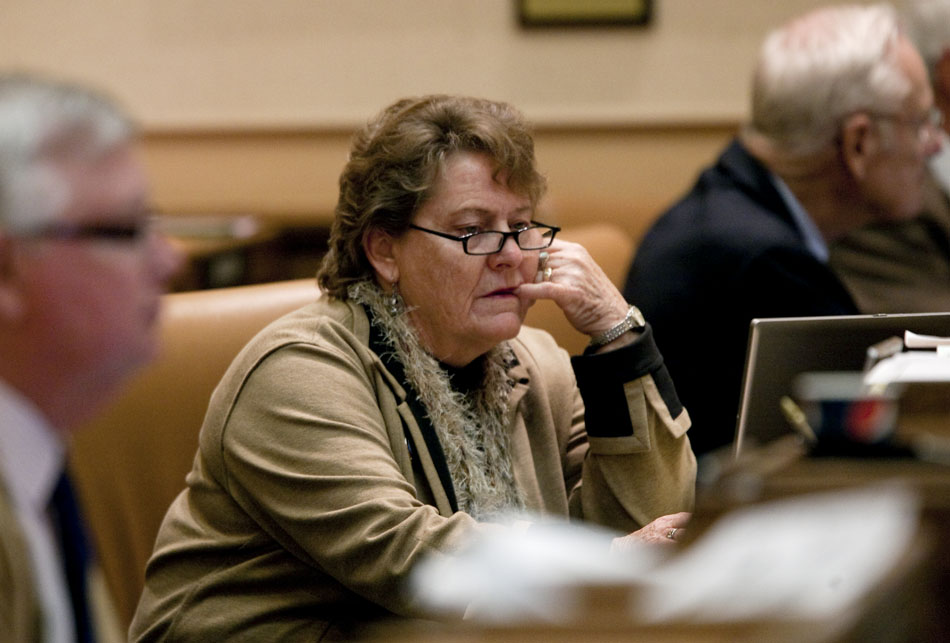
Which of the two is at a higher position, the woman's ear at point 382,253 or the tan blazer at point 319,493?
the woman's ear at point 382,253

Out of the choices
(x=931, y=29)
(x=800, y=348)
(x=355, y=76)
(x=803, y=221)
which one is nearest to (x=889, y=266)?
(x=803, y=221)

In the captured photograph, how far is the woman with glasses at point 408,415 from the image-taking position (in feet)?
4.72

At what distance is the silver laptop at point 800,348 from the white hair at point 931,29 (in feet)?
4.32

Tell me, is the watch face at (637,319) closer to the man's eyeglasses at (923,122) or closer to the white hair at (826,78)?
the white hair at (826,78)

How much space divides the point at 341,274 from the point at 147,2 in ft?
10.1

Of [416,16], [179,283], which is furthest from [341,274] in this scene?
[416,16]

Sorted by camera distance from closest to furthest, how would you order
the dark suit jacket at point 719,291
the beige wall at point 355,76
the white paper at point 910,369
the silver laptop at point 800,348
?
1. the white paper at point 910,369
2. the silver laptop at point 800,348
3. the dark suit jacket at point 719,291
4. the beige wall at point 355,76

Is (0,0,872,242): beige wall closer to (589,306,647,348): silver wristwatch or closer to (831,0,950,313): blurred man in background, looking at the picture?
(831,0,950,313): blurred man in background

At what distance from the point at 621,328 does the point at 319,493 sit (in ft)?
1.82

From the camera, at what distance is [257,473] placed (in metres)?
1.46

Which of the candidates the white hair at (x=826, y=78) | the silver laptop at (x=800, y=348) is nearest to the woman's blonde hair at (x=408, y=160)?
the silver laptop at (x=800, y=348)

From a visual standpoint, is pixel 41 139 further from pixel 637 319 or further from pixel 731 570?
pixel 637 319

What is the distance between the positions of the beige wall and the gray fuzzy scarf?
241 cm

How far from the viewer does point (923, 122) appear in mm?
2299
